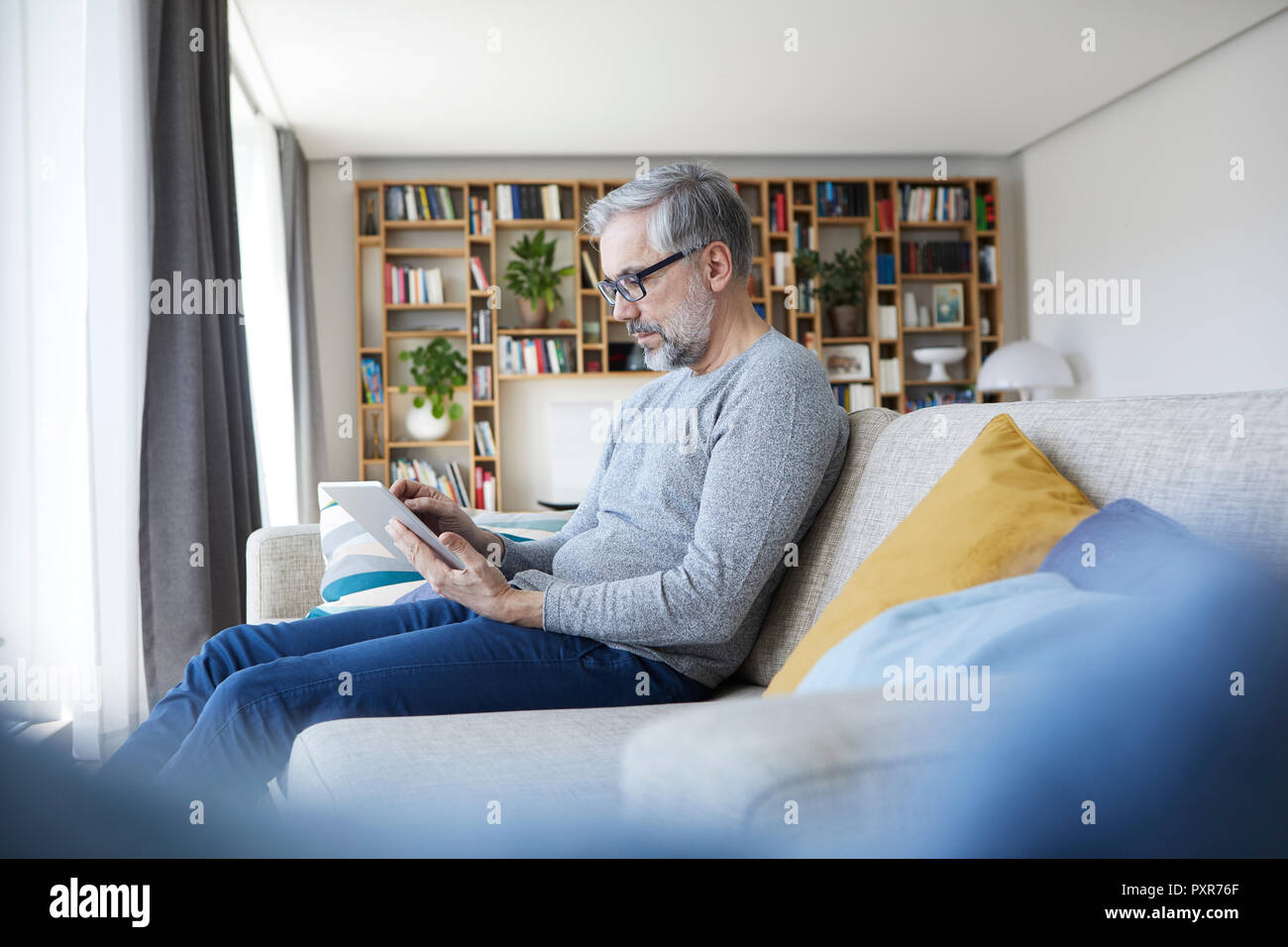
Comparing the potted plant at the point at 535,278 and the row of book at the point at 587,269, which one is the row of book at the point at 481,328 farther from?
the row of book at the point at 587,269

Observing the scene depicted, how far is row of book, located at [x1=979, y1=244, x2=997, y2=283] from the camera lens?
6406 millimetres

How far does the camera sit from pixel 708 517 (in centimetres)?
125

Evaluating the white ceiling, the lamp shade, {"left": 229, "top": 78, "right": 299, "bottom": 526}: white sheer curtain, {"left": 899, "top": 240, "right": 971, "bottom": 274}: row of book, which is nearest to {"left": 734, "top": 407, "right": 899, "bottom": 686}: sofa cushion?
the white ceiling

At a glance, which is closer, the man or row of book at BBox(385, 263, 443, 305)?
the man

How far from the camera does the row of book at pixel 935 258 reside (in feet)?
20.9

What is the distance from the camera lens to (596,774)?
95 cm

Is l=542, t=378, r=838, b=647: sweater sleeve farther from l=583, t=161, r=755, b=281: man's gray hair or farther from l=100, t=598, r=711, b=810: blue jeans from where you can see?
l=583, t=161, r=755, b=281: man's gray hair

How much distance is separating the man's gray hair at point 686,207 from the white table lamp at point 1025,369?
428cm

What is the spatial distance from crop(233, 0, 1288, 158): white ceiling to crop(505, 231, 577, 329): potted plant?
61 centimetres

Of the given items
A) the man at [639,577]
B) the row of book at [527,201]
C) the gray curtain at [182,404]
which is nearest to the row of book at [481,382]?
the row of book at [527,201]

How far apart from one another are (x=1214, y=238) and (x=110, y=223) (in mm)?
4733

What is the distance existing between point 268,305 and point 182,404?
2.18 meters

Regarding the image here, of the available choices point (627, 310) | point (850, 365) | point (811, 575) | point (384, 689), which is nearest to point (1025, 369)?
point (850, 365)

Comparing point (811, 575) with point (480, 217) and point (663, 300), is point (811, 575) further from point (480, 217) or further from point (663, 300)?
point (480, 217)
